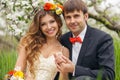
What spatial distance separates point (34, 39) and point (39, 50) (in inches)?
5.1

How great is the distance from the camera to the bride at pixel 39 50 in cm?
492

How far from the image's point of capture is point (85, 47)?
14.7ft

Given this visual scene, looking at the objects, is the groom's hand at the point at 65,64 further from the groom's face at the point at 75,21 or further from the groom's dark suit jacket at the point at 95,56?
the groom's face at the point at 75,21

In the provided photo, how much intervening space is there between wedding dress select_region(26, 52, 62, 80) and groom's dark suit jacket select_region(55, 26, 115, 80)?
50 centimetres

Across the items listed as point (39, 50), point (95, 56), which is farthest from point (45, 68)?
point (95, 56)

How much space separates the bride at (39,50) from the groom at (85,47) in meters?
0.38

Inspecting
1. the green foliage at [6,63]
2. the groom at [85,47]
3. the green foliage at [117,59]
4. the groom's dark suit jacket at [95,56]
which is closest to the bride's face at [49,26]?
the groom at [85,47]

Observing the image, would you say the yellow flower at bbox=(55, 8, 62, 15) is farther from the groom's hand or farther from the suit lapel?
the groom's hand

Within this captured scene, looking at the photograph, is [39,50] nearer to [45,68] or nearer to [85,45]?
[45,68]

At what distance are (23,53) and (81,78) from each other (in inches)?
46.9

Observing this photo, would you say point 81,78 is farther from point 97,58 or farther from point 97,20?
point 97,20

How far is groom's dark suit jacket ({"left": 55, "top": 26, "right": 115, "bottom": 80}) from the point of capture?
4262 mm

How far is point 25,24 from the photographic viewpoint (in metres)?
6.04

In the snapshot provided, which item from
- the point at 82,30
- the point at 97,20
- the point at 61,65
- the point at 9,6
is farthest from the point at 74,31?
the point at 97,20
